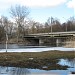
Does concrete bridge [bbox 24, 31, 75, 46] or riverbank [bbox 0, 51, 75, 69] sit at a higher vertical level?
riverbank [bbox 0, 51, 75, 69]

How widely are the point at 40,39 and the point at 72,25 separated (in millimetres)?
29446

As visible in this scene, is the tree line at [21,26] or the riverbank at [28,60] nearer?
the riverbank at [28,60]

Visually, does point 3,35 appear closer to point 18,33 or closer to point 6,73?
point 18,33

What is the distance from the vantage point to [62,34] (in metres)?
92.6

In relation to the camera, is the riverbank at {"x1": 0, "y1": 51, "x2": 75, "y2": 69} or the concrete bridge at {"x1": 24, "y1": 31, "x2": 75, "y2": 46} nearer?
the riverbank at {"x1": 0, "y1": 51, "x2": 75, "y2": 69}

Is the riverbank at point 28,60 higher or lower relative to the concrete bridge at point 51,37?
higher

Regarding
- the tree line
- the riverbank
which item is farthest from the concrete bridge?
the riverbank

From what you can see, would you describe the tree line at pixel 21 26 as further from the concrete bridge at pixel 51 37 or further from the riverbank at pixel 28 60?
the riverbank at pixel 28 60

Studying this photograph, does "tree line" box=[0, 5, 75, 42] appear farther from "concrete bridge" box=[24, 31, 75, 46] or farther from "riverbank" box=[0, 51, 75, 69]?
"riverbank" box=[0, 51, 75, 69]

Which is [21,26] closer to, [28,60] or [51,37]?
[51,37]

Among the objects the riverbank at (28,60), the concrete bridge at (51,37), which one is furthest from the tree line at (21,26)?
the riverbank at (28,60)

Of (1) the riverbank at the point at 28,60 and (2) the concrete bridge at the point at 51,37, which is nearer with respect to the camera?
(1) the riverbank at the point at 28,60

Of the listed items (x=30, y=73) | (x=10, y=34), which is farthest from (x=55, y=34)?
(x=30, y=73)

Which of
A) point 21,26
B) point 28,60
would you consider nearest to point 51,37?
point 21,26
